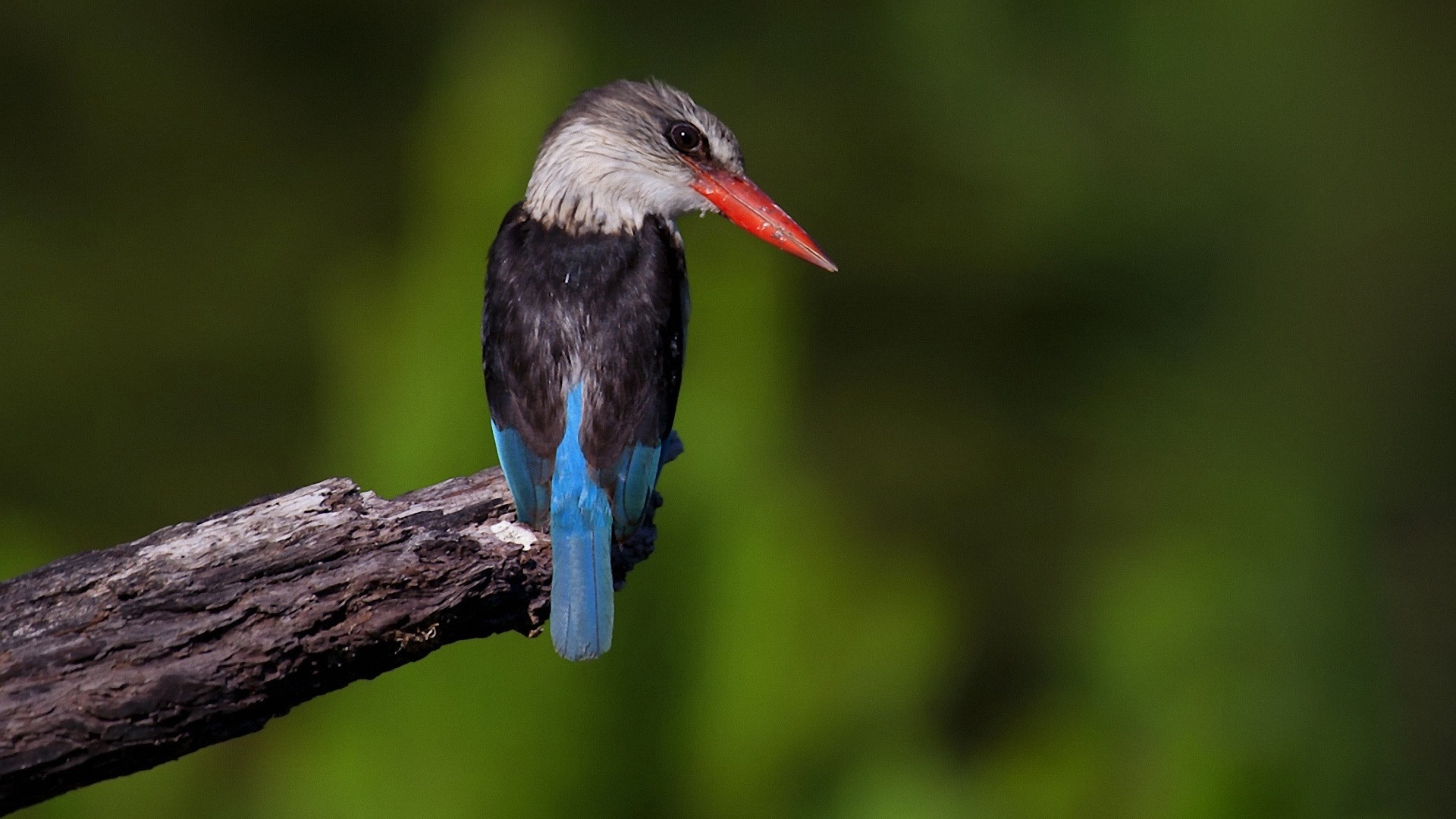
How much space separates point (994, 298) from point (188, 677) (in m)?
3.40

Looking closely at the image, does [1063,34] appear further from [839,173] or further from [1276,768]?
[1276,768]

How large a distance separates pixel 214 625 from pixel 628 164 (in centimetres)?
98

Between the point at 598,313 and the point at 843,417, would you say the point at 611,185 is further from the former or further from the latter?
the point at 843,417

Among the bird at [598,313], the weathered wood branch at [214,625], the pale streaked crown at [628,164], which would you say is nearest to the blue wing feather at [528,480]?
the bird at [598,313]

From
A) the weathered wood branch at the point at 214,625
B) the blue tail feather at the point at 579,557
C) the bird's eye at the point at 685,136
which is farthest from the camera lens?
the bird's eye at the point at 685,136

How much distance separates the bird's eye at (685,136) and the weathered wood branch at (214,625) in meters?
0.76

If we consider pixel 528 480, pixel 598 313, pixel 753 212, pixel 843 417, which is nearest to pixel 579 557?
pixel 528 480

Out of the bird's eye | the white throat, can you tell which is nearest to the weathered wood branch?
the white throat

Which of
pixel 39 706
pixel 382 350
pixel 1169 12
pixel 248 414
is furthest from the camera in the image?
pixel 1169 12

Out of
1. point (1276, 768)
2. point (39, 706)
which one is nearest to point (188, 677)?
point (39, 706)

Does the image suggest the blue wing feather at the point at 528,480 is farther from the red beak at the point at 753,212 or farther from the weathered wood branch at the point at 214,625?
the red beak at the point at 753,212

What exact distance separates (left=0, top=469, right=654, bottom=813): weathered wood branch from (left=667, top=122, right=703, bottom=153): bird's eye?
2.51 ft

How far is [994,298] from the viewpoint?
182 inches

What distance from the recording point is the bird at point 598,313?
6.23 ft
